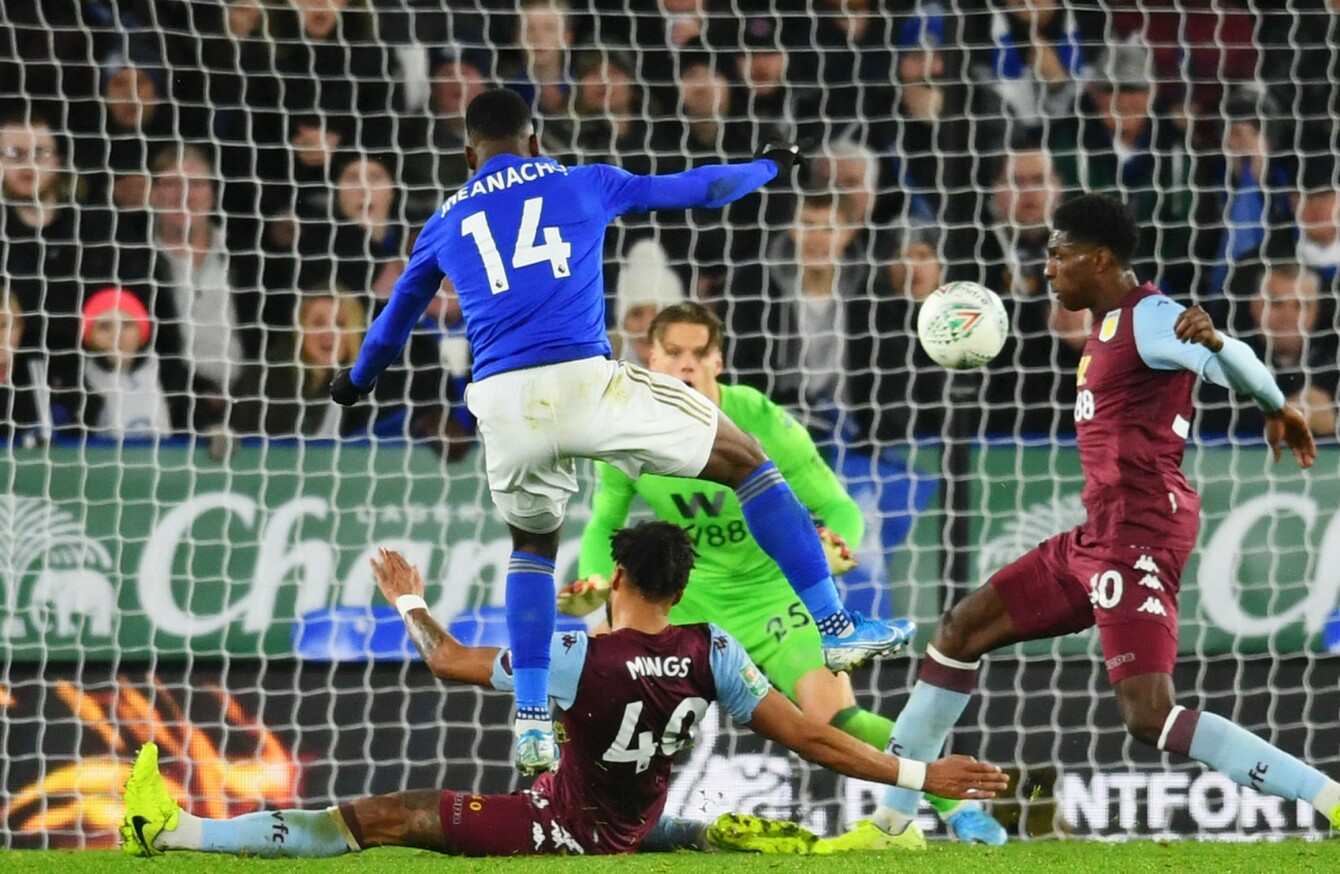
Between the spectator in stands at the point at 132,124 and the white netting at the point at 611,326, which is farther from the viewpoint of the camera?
the spectator in stands at the point at 132,124

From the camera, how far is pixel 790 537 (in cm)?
480

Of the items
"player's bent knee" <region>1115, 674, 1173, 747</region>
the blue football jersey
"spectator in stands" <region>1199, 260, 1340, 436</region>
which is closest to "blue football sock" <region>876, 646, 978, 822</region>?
"player's bent knee" <region>1115, 674, 1173, 747</region>

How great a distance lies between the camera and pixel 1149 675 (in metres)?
5.07

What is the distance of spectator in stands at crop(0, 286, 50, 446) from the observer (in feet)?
24.3

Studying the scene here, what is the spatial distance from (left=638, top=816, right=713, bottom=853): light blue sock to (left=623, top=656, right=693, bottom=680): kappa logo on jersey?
68 cm

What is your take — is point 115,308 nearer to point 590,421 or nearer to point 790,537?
point 590,421

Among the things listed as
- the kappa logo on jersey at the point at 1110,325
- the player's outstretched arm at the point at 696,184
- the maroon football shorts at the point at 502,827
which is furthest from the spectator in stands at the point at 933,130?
the maroon football shorts at the point at 502,827

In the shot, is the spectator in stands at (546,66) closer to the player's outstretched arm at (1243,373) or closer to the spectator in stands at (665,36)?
the spectator in stands at (665,36)

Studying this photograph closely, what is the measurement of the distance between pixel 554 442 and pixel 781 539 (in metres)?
0.65

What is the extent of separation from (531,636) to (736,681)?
573 millimetres

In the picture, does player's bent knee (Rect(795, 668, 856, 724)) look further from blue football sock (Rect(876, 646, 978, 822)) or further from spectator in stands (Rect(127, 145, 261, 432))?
spectator in stands (Rect(127, 145, 261, 432))

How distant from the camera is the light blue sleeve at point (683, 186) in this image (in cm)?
470

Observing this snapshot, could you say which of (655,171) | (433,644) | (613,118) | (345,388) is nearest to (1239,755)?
(433,644)

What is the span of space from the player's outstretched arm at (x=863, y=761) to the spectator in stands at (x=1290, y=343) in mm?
3359
